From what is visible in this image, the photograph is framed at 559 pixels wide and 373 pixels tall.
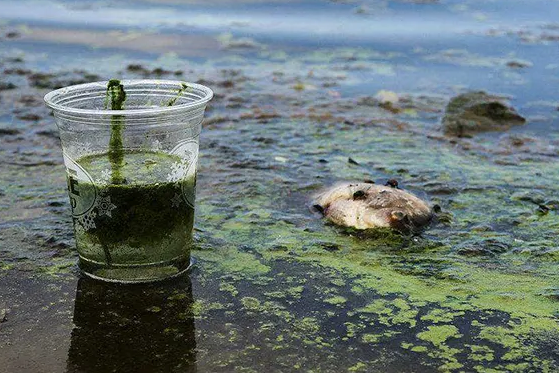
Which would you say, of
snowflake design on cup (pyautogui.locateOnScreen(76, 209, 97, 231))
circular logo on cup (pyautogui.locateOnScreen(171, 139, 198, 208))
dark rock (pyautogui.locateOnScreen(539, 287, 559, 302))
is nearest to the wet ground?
dark rock (pyautogui.locateOnScreen(539, 287, 559, 302))

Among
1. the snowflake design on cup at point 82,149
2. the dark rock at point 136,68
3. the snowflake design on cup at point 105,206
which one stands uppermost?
the snowflake design on cup at point 82,149

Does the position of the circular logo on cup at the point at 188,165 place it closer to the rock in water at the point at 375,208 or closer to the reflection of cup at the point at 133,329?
the reflection of cup at the point at 133,329

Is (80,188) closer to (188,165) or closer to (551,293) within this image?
(188,165)

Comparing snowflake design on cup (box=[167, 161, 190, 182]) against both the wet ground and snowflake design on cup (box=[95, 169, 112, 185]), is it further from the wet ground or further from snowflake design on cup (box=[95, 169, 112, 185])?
the wet ground

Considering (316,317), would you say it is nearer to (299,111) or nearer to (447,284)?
(447,284)

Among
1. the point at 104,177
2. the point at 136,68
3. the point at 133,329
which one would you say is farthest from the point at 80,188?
the point at 136,68

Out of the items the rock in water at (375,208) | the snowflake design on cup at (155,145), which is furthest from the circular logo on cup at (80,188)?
the rock in water at (375,208)

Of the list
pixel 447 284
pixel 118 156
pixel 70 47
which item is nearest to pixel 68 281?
pixel 118 156
